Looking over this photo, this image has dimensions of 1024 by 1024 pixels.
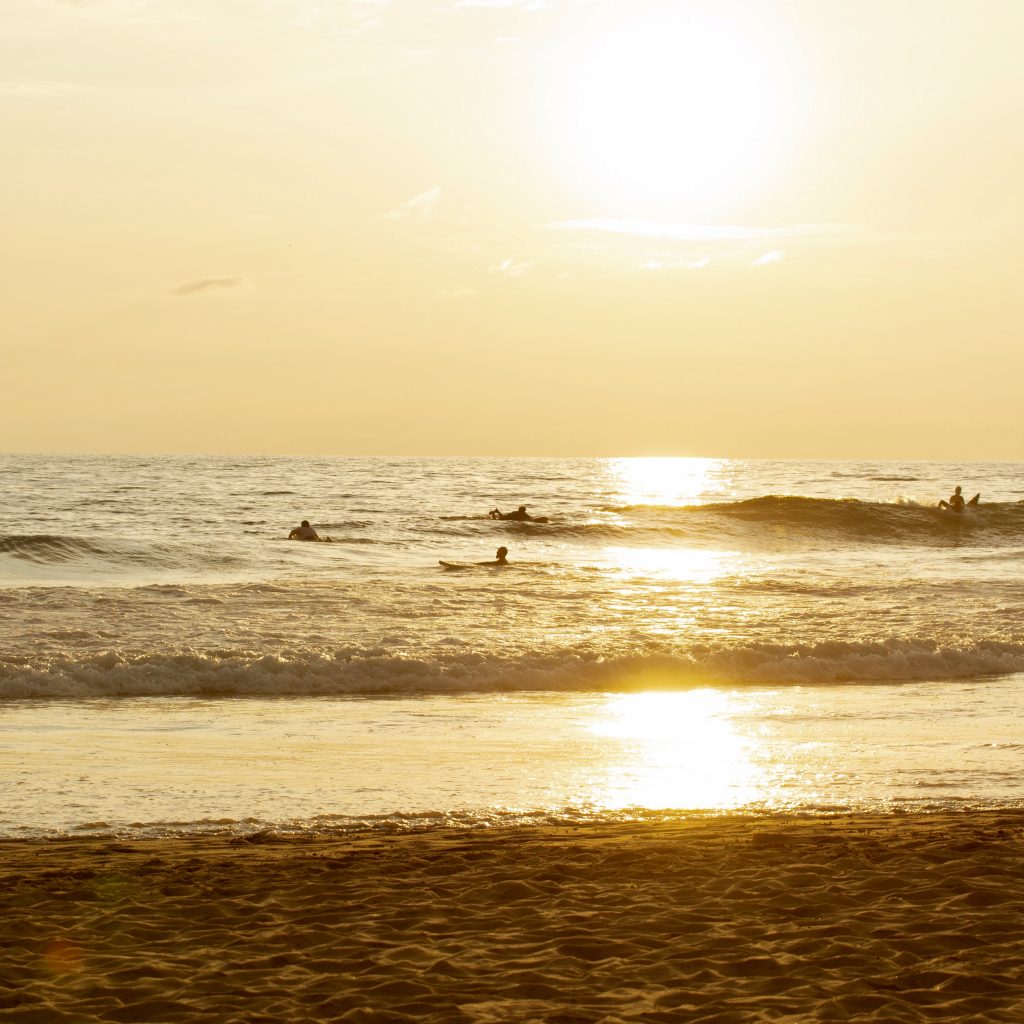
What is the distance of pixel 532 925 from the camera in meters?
5.94

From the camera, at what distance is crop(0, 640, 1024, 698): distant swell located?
45.0 ft

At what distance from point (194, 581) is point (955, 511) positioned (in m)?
33.8

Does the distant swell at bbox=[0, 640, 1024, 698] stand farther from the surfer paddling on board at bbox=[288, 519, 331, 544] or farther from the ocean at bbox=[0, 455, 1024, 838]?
the surfer paddling on board at bbox=[288, 519, 331, 544]

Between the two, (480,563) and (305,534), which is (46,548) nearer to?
(305,534)

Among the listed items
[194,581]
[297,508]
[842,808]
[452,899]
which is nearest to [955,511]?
[297,508]

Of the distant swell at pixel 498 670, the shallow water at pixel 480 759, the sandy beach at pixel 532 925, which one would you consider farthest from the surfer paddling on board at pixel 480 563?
the sandy beach at pixel 532 925

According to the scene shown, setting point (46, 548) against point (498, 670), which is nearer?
point (498, 670)

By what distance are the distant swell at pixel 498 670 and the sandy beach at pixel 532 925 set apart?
21.2 ft

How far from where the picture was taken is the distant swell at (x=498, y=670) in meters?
13.7

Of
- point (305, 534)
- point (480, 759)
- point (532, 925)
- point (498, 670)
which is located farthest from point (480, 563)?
point (532, 925)

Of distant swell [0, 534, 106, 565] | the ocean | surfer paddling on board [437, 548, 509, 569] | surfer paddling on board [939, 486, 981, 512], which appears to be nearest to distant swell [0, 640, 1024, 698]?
the ocean

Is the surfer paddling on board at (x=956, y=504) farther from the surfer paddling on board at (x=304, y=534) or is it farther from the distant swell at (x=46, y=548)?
the distant swell at (x=46, y=548)

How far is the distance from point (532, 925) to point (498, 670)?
29.6 feet

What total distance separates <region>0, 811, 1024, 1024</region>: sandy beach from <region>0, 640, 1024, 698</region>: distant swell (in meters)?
6.46
